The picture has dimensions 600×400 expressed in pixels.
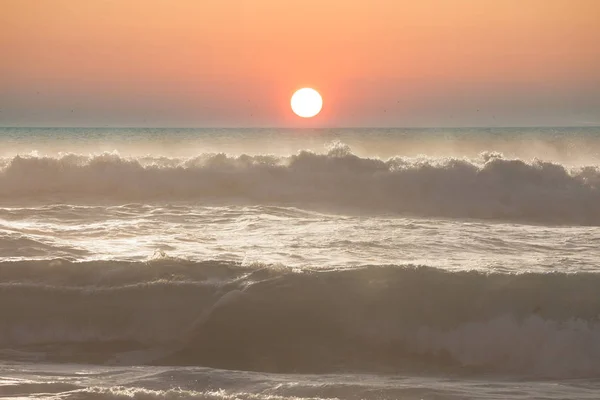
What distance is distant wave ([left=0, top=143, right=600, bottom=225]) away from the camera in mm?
21734

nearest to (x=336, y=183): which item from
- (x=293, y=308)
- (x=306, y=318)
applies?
(x=293, y=308)

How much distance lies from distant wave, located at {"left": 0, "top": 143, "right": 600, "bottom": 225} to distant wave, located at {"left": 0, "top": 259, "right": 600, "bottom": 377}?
10.1 m

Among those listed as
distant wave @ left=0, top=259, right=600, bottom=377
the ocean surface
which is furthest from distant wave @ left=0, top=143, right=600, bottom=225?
distant wave @ left=0, top=259, right=600, bottom=377

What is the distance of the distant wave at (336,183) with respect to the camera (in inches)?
856

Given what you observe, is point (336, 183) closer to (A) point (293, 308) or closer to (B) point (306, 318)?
(A) point (293, 308)

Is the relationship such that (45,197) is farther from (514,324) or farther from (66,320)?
(514,324)

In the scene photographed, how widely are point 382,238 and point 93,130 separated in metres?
65.5

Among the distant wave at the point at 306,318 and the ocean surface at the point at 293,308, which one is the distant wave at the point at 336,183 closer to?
the ocean surface at the point at 293,308

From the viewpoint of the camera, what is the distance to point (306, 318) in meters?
10.7

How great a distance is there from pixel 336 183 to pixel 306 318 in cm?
1306

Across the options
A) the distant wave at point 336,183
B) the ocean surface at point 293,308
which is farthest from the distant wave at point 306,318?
the distant wave at point 336,183

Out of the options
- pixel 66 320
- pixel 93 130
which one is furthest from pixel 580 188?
pixel 93 130

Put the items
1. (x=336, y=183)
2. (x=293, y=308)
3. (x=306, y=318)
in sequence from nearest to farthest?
(x=306, y=318) → (x=293, y=308) → (x=336, y=183)

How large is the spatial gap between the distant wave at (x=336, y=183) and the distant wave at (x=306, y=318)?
1007cm
